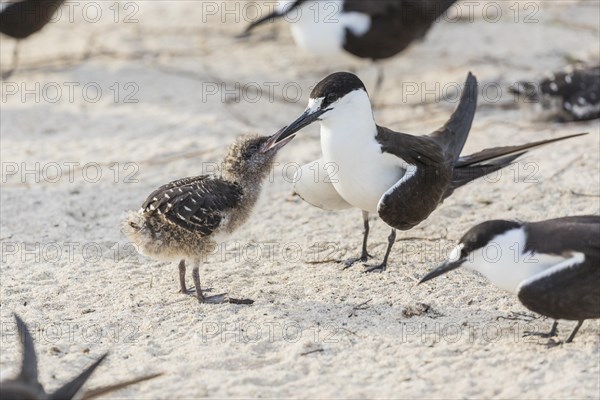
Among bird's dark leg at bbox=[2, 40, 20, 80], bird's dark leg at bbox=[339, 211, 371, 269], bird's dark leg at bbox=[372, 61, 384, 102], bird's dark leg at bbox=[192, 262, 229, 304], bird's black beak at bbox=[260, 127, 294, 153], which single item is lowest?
bird's dark leg at bbox=[192, 262, 229, 304]

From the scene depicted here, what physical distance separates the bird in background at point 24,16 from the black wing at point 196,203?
4014 millimetres

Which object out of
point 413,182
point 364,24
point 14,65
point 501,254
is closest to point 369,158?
point 413,182

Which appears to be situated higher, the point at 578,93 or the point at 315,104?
the point at 578,93

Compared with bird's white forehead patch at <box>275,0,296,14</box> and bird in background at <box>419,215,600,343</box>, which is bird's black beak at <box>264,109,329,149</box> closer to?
bird in background at <box>419,215,600,343</box>

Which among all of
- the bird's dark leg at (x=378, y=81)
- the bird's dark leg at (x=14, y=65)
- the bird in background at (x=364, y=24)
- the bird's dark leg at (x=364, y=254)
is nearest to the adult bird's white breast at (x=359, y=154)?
the bird's dark leg at (x=364, y=254)

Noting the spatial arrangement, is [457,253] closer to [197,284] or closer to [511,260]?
[511,260]

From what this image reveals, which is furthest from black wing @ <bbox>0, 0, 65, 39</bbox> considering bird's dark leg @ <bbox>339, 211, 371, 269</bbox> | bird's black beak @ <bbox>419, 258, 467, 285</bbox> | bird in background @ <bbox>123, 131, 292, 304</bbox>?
bird's black beak @ <bbox>419, 258, 467, 285</bbox>

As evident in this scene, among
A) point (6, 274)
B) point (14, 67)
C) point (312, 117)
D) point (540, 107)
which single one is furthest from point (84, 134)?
point (540, 107)

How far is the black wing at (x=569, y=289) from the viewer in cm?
410

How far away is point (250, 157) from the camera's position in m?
5.02

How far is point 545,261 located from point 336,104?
145 cm

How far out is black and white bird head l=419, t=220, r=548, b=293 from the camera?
4.24 meters

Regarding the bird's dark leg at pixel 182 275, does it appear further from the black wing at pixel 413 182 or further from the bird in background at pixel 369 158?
the black wing at pixel 413 182

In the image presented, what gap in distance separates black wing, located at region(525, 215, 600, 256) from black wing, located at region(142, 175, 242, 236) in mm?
1512
